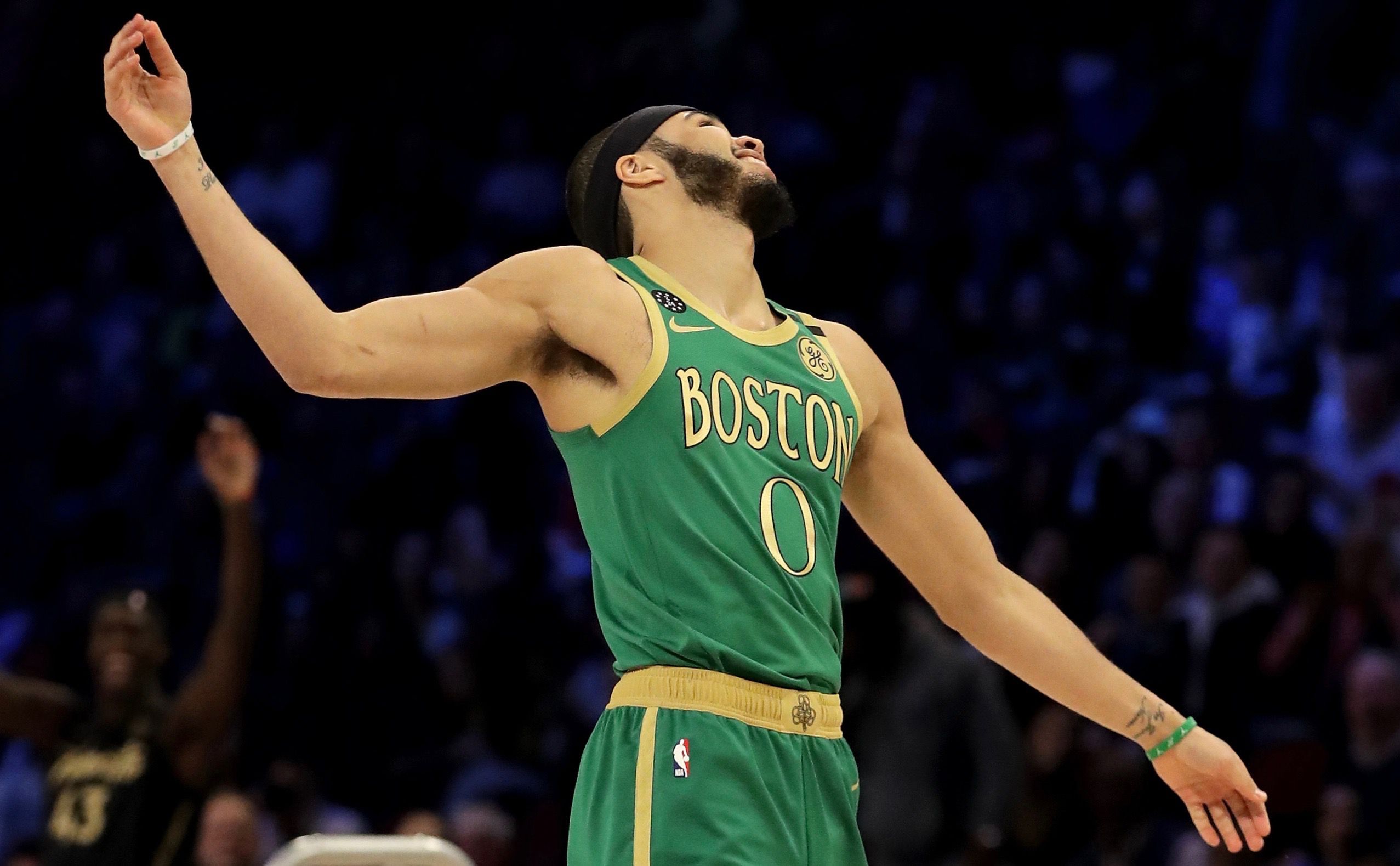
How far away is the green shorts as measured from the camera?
2855 mm

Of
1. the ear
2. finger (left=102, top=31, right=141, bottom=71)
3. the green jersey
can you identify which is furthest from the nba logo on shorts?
finger (left=102, top=31, right=141, bottom=71)

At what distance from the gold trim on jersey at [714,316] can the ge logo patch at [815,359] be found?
0.03 meters

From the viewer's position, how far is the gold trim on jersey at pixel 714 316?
10.5 feet

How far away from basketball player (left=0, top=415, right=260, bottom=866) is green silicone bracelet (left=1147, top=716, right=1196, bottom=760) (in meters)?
2.46

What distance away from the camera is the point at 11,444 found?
393 inches

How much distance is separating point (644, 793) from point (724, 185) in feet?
3.85

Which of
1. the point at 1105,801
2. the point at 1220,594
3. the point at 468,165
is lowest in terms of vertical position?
the point at 1105,801

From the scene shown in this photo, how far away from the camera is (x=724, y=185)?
11.3ft

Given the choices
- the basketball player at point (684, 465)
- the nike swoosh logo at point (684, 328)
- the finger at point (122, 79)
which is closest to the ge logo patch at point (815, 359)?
the basketball player at point (684, 465)

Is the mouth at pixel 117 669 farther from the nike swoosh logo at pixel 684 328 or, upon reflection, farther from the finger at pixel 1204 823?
the finger at pixel 1204 823

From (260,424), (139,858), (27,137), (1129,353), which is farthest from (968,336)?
(27,137)

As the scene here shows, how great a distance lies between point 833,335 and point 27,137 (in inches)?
355

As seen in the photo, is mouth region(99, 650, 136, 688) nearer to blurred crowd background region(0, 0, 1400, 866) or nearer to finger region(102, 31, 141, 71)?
blurred crowd background region(0, 0, 1400, 866)

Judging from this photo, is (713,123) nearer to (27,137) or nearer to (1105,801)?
(1105,801)
